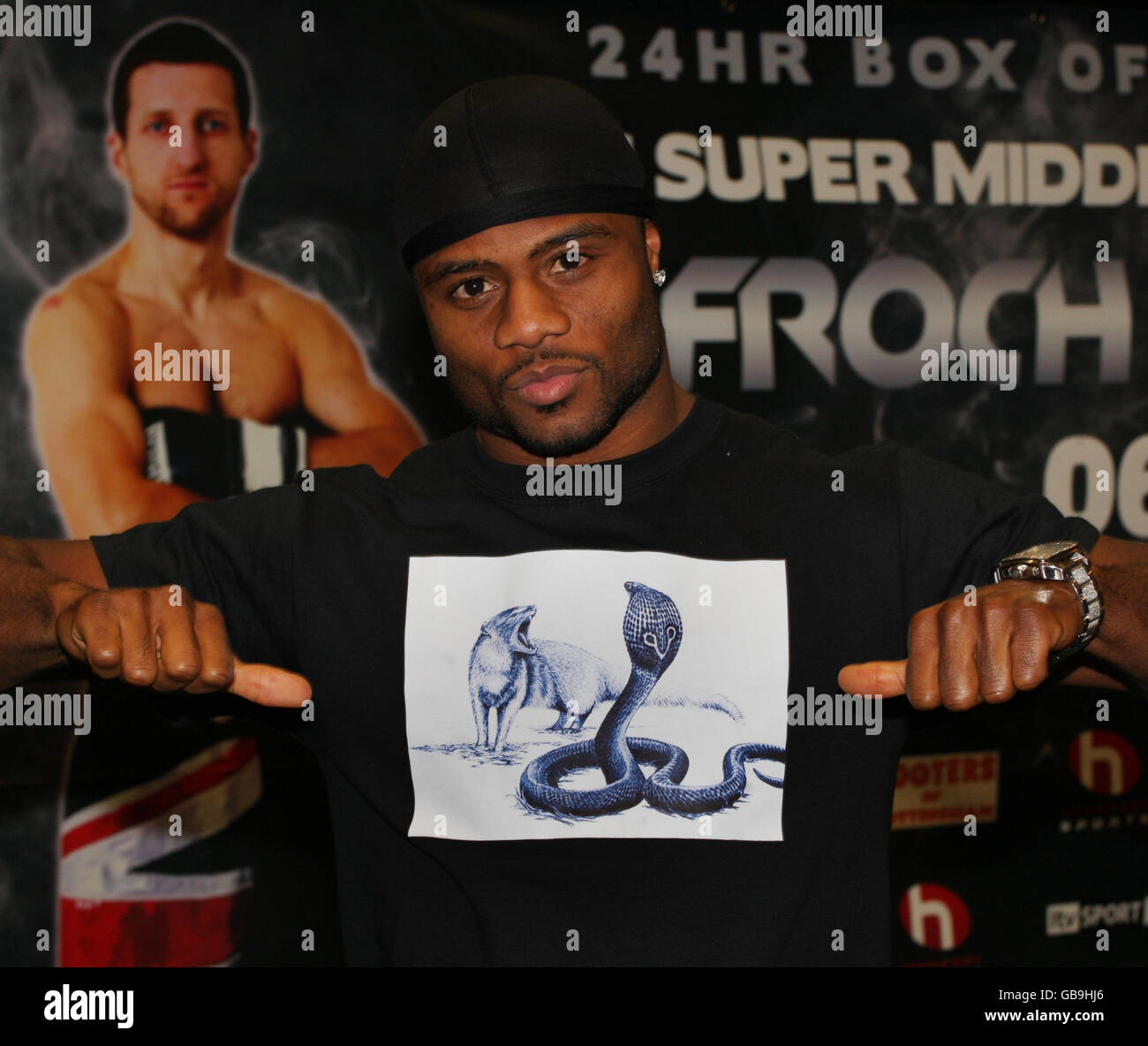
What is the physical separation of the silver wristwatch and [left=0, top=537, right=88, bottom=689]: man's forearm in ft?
3.70

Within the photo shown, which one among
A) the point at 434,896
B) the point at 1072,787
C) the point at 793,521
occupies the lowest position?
the point at 1072,787

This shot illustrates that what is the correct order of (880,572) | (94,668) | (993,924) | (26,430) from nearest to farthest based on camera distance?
1. (94,668)
2. (880,572)
3. (26,430)
4. (993,924)

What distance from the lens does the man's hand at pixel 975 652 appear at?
111 cm

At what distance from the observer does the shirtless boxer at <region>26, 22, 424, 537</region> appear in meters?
2.52

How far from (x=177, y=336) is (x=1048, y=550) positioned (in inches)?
80.6

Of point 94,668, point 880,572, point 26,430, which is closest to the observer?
point 94,668

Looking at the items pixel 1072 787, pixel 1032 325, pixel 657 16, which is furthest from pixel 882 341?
pixel 1072 787

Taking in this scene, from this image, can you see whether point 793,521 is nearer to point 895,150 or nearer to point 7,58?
point 895,150

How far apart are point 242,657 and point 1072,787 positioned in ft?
7.84

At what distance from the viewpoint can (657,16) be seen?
2.74m

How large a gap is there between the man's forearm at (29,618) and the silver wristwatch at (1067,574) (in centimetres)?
113
